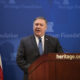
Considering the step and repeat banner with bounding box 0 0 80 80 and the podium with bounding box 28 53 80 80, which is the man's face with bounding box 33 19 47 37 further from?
the step and repeat banner with bounding box 0 0 80 80

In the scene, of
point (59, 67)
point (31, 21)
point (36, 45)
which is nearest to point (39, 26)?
point (36, 45)

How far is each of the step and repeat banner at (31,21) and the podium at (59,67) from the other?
7.42 ft

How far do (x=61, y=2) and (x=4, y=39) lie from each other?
1338 millimetres

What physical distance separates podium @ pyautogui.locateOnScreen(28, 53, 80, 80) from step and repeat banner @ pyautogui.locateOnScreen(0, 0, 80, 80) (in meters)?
2.26

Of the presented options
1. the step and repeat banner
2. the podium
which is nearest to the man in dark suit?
the podium

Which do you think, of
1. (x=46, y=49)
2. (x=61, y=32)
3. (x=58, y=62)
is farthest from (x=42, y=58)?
(x=61, y=32)

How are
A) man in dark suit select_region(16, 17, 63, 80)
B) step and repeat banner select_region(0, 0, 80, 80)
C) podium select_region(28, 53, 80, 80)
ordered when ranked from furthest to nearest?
step and repeat banner select_region(0, 0, 80, 80) → man in dark suit select_region(16, 17, 63, 80) → podium select_region(28, 53, 80, 80)

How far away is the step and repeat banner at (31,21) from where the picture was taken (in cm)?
379

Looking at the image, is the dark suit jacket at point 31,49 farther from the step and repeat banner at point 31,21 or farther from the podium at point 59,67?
the step and repeat banner at point 31,21

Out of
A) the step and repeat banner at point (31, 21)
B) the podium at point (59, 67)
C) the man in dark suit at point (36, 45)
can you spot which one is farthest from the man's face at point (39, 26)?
the step and repeat banner at point (31, 21)

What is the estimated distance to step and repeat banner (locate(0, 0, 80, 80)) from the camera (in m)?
3.79

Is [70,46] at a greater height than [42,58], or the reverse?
[42,58]

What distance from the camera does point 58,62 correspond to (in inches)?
61.4

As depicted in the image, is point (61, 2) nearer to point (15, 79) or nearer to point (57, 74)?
point (15, 79)
